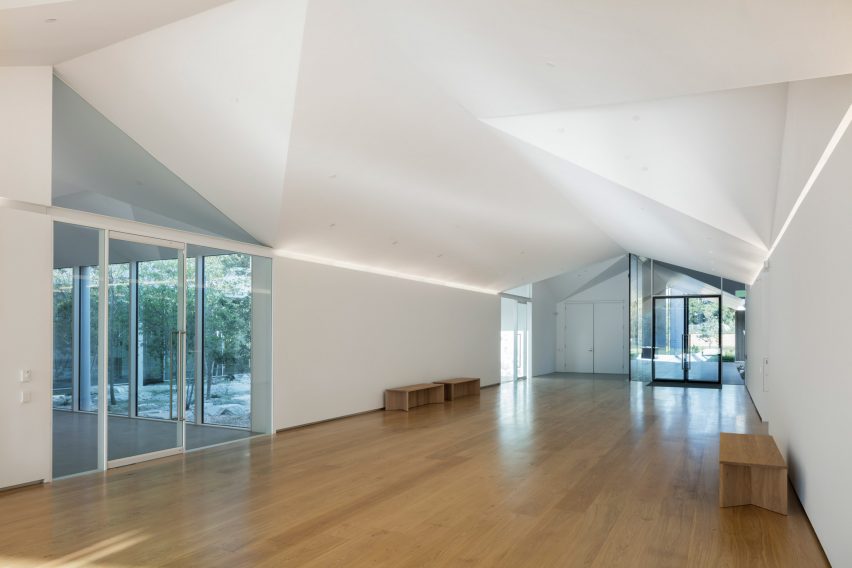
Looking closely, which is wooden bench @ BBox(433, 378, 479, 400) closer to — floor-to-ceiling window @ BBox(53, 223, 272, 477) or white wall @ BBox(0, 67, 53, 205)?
floor-to-ceiling window @ BBox(53, 223, 272, 477)

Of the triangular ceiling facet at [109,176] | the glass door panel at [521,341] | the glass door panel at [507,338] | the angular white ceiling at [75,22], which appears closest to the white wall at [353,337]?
the triangular ceiling facet at [109,176]

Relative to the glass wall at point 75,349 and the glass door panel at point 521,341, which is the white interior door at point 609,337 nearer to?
the glass door panel at point 521,341

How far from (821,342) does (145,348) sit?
251 inches

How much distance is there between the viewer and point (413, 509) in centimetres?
516

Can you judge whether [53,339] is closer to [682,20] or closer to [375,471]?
[375,471]

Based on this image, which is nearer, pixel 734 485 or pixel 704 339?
pixel 734 485

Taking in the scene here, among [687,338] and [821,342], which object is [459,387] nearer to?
[687,338]

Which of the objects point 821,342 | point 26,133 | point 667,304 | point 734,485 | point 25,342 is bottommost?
point 734,485

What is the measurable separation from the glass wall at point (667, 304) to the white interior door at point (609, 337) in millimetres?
3128

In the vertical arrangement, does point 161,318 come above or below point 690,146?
below

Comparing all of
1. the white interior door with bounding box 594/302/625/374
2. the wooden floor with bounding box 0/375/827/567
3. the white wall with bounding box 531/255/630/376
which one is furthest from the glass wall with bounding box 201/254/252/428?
the white interior door with bounding box 594/302/625/374

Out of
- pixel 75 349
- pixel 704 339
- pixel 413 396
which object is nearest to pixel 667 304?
pixel 704 339

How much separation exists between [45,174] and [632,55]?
17.5 feet

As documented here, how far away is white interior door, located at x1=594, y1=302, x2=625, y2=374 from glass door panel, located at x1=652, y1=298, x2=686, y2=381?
3.34 metres
